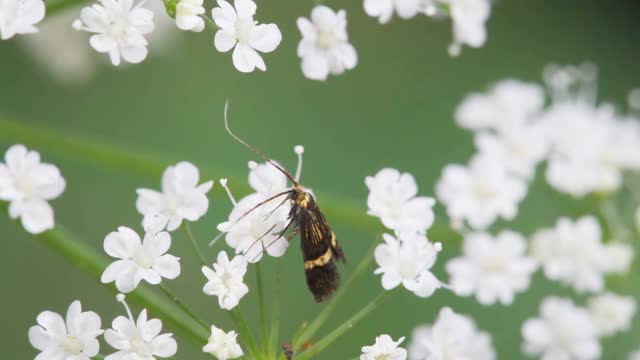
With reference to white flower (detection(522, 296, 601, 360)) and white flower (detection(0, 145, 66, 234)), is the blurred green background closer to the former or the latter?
white flower (detection(522, 296, 601, 360))

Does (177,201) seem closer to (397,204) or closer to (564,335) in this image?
(397,204)

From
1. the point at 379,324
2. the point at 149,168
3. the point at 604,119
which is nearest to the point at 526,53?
the point at 604,119

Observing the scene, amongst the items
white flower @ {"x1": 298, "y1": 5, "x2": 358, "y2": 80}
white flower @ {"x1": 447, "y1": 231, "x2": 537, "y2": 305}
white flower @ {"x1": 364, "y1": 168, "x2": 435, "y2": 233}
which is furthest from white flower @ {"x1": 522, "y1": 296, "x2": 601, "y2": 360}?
white flower @ {"x1": 298, "y1": 5, "x2": 358, "y2": 80}

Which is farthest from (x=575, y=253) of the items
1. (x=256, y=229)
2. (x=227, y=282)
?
(x=227, y=282)

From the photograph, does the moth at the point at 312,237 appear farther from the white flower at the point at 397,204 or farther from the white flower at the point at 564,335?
the white flower at the point at 564,335

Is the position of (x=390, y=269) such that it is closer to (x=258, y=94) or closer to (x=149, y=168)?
(x=149, y=168)

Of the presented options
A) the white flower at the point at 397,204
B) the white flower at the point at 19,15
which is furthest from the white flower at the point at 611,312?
the white flower at the point at 19,15
